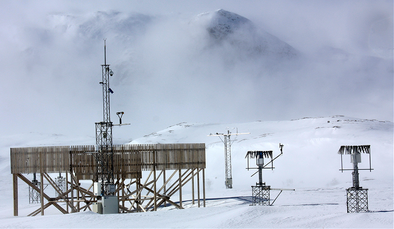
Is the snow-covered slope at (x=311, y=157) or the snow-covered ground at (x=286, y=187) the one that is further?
the snow-covered slope at (x=311, y=157)

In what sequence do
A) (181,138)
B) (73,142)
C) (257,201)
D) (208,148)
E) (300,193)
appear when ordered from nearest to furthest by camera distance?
(257,201) < (300,193) < (208,148) < (181,138) < (73,142)

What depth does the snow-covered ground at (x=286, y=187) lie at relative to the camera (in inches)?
1068

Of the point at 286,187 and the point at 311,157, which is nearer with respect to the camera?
the point at 286,187

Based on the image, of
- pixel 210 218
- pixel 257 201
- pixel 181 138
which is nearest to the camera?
pixel 210 218

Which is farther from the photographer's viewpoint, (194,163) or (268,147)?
(268,147)

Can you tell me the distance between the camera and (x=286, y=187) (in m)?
55.6

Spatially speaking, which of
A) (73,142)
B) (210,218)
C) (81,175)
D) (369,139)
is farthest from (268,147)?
(73,142)

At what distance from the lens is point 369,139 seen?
214 ft

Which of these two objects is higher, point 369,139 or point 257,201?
point 369,139

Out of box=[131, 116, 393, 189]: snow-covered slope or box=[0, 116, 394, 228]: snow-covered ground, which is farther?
box=[131, 116, 393, 189]: snow-covered slope

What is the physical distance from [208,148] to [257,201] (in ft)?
105

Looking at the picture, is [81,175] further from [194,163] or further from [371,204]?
[371,204]

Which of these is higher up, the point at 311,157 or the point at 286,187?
the point at 311,157

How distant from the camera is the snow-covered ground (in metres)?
27.1
